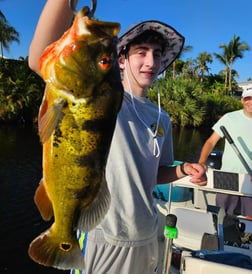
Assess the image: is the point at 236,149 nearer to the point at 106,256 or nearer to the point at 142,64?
the point at 142,64

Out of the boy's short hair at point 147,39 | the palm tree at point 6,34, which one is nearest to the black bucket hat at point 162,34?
the boy's short hair at point 147,39

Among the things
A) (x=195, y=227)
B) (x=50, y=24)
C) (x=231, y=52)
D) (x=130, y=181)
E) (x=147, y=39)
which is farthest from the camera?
(x=231, y=52)

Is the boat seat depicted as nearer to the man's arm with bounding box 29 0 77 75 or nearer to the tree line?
the man's arm with bounding box 29 0 77 75

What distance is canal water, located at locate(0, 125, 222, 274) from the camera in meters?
5.84

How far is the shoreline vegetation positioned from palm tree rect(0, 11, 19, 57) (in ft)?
44.8

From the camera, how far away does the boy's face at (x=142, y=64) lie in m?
1.85

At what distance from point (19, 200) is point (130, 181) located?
763 cm

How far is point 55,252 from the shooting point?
133cm

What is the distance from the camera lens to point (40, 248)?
132 centimetres

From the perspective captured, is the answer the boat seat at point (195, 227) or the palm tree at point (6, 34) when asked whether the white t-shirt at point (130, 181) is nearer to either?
the boat seat at point (195, 227)

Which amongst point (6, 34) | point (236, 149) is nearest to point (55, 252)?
point (236, 149)

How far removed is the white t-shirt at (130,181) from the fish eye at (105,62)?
635 mm

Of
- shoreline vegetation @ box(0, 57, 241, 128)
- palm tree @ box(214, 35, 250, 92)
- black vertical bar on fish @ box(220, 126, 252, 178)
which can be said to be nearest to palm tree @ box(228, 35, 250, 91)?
palm tree @ box(214, 35, 250, 92)

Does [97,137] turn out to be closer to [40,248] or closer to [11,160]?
[40,248]
